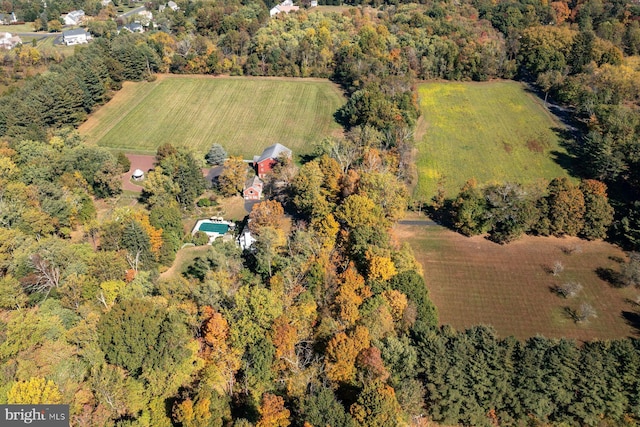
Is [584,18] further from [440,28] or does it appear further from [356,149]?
[356,149]

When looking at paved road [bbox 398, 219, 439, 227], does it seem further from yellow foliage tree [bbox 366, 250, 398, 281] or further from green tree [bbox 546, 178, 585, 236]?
yellow foliage tree [bbox 366, 250, 398, 281]

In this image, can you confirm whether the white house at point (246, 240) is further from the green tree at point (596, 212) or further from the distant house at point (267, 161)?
the green tree at point (596, 212)

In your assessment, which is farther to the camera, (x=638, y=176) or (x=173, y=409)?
(x=638, y=176)

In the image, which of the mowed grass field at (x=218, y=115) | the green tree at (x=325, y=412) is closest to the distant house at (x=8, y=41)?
the mowed grass field at (x=218, y=115)

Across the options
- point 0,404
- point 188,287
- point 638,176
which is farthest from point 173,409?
point 638,176

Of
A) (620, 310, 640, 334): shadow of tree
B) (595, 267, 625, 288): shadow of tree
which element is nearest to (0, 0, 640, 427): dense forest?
(595, 267, 625, 288): shadow of tree

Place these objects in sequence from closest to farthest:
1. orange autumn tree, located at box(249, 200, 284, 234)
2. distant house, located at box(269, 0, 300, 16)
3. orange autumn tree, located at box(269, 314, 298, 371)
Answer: orange autumn tree, located at box(269, 314, 298, 371), orange autumn tree, located at box(249, 200, 284, 234), distant house, located at box(269, 0, 300, 16)
